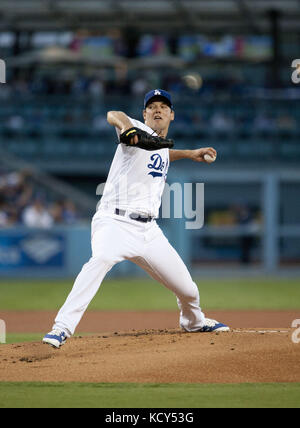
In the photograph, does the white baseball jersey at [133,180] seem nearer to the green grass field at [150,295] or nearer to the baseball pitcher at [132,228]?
the baseball pitcher at [132,228]

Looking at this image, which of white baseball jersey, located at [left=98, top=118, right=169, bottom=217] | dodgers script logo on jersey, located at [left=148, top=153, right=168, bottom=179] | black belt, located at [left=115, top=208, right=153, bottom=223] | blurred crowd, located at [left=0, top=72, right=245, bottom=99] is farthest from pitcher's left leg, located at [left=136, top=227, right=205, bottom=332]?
blurred crowd, located at [left=0, top=72, right=245, bottom=99]

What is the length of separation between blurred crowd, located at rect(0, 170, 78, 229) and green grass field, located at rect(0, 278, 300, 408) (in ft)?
4.61

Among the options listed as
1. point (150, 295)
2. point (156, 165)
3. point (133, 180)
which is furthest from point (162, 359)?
point (150, 295)

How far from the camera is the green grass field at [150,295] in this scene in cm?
1104

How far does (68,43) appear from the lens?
2231cm

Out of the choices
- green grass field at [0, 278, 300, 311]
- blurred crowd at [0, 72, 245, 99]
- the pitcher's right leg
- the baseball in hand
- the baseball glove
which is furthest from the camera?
blurred crowd at [0, 72, 245, 99]

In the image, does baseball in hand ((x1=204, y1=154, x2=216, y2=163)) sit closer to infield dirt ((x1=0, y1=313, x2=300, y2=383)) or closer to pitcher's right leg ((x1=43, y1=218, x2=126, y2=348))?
pitcher's right leg ((x1=43, y1=218, x2=126, y2=348))

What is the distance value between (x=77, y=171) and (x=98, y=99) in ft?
6.91

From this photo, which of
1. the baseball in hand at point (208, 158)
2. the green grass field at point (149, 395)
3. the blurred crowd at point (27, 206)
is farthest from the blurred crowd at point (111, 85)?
the green grass field at point (149, 395)

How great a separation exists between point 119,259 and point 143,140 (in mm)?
1040

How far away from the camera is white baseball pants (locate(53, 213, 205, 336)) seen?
5727 millimetres

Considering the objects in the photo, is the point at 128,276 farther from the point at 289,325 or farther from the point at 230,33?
the point at 230,33
